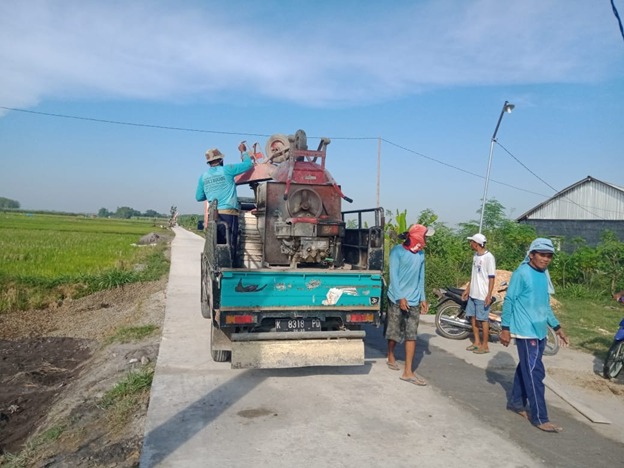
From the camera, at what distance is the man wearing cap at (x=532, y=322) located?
467 centimetres

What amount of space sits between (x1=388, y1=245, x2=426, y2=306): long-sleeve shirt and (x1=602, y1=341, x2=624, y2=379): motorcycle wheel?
2.59m

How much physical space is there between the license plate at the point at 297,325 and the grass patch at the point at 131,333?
339cm

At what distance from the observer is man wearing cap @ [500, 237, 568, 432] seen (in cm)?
467

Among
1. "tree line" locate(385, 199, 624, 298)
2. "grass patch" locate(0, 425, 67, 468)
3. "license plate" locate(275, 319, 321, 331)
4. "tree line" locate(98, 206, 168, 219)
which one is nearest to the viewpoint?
"grass patch" locate(0, 425, 67, 468)

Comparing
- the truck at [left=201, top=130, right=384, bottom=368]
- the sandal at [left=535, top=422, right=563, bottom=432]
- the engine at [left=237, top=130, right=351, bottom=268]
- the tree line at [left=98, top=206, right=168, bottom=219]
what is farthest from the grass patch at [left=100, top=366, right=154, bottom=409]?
the tree line at [left=98, top=206, right=168, bottom=219]

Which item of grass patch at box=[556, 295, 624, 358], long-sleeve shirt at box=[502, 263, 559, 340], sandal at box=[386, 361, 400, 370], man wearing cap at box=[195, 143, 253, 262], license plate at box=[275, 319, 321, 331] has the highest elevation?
man wearing cap at box=[195, 143, 253, 262]

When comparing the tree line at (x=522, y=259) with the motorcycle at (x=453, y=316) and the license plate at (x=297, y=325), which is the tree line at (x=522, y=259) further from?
the license plate at (x=297, y=325)

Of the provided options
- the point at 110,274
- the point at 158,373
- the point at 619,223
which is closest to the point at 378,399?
the point at 158,373

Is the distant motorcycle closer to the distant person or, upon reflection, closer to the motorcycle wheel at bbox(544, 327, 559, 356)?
the motorcycle wheel at bbox(544, 327, 559, 356)

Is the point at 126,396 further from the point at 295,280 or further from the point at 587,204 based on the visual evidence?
the point at 587,204

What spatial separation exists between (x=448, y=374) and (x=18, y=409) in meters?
5.26

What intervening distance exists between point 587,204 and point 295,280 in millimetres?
23920

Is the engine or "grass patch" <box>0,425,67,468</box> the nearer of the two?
"grass patch" <box>0,425,67,468</box>

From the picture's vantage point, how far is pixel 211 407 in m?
4.76
